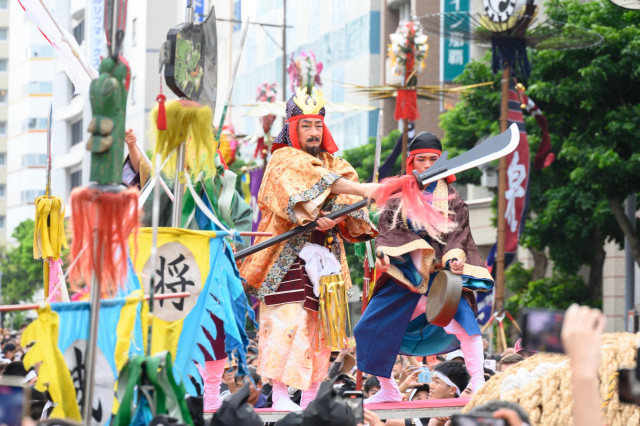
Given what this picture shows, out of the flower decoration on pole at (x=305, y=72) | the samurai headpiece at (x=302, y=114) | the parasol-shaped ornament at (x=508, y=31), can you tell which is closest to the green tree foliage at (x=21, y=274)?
the flower decoration on pole at (x=305, y=72)

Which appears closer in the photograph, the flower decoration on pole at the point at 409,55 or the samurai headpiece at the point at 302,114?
the samurai headpiece at the point at 302,114

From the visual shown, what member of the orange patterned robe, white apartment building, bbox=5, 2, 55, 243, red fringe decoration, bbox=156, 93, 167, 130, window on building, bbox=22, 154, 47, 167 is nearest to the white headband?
the orange patterned robe

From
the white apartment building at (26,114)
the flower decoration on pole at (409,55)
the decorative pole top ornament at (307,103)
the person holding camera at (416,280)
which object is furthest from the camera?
the white apartment building at (26,114)

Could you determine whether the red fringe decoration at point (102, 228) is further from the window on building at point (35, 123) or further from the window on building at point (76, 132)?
the window on building at point (35, 123)

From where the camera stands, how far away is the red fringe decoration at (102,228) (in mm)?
3918

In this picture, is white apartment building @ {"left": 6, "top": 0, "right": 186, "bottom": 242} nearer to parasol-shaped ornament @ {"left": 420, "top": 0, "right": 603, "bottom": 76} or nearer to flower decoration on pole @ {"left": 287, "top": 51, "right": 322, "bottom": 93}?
flower decoration on pole @ {"left": 287, "top": 51, "right": 322, "bottom": 93}

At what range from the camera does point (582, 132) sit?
16828 mm

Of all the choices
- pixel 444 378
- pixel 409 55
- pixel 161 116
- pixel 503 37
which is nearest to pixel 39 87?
pixel 409 55

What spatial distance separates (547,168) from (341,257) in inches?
454

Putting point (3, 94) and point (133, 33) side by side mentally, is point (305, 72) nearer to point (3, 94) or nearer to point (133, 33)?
point (133, 33)

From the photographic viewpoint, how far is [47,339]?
441cm

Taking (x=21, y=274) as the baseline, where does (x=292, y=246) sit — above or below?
above

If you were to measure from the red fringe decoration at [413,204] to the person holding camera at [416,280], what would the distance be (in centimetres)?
10

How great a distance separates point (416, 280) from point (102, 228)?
3272 millimetres
